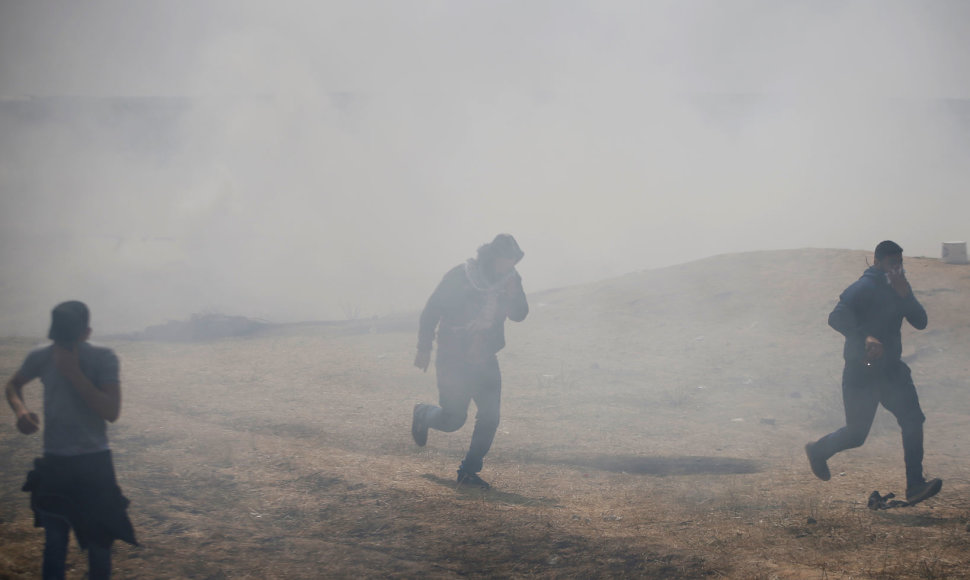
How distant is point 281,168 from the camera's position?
28.0 m

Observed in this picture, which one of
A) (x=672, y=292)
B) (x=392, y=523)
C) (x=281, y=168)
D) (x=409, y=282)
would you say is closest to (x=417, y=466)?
(x=392, y=523)

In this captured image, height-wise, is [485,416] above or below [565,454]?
above

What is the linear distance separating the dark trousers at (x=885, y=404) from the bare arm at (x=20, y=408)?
14.2ft

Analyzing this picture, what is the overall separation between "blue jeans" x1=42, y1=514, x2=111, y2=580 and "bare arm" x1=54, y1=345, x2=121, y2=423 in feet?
1.44

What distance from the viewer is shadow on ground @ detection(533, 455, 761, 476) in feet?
18.2

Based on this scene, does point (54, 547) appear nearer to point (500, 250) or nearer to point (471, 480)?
point (471, 480)

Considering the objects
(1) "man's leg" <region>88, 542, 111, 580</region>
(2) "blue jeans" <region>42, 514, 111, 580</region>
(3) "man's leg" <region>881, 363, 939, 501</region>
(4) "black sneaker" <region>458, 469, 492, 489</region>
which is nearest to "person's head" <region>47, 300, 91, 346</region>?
(2) "blue jeans" <region>42, 514, 111, 580</region>

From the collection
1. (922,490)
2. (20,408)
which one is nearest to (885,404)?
(922,490)

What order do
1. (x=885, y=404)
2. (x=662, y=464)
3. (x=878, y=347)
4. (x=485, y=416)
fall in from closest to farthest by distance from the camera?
(x=878, y=347) → (x=885, y=404) → (x=485, y=416) → (x=662, y=464)

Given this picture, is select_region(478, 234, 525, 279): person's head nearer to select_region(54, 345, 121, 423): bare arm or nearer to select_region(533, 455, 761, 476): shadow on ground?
select_region(533, 455, 761, 476): shadow on ground

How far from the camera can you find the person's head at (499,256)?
4.79 metres

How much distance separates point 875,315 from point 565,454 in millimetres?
2702

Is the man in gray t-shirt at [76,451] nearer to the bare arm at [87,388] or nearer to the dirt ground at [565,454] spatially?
the bare arm at [87,388]

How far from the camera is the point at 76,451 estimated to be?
2.91 meters
